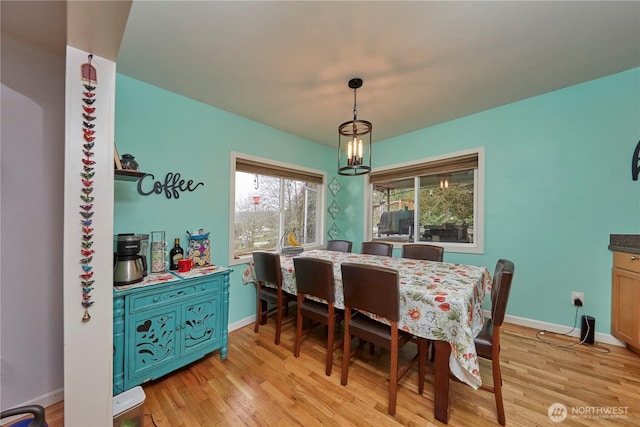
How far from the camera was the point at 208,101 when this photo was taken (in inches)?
92.3

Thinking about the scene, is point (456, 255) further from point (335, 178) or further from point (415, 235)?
point (335, 178)

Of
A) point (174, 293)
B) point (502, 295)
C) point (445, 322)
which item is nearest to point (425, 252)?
point (502, 295)

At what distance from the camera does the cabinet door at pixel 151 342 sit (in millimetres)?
1507

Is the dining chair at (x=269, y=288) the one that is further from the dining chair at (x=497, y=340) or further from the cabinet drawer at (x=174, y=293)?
the dining chair at (x=497, y=340)

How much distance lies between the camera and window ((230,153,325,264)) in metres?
2.73

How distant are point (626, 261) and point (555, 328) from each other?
87 cm

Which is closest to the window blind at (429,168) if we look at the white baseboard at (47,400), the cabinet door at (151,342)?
the cabinet door at (151,342)

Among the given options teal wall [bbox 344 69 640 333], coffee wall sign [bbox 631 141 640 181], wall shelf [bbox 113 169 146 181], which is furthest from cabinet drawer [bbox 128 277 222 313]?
coffee wall sign [bbox 631 141 640 181]

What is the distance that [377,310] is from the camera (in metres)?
1.45

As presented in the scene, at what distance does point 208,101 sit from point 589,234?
13.0 feet

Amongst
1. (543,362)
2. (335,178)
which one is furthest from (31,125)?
(543,362)

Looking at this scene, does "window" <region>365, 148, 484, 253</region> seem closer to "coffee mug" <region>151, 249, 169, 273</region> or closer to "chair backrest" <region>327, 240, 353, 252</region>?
"chair backrest" <region>327, 240, 353, 252</region>

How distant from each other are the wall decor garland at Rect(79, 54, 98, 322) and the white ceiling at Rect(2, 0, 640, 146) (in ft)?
0.47

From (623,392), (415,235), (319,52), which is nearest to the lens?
(623,392)
